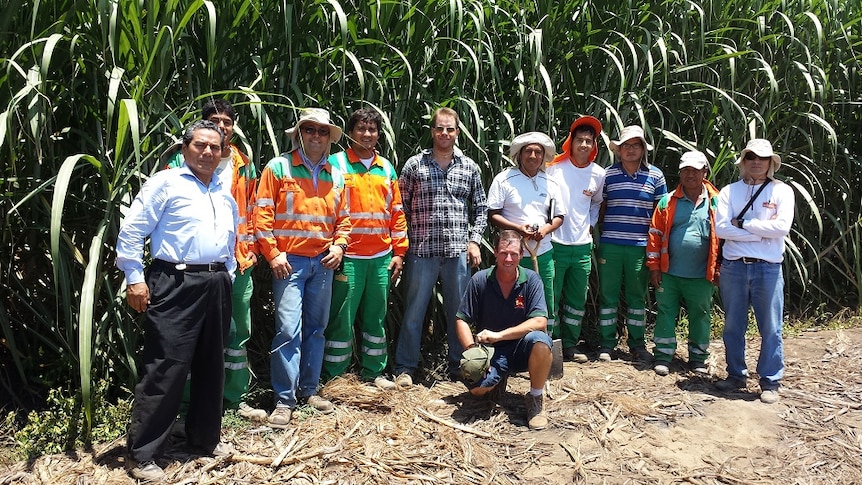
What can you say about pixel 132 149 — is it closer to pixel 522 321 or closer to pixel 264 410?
pixel 264 410

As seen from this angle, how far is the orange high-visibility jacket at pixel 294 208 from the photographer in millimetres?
3270

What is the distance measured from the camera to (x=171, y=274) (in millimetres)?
2721

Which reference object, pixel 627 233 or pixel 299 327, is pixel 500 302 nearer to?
pixel 299 327

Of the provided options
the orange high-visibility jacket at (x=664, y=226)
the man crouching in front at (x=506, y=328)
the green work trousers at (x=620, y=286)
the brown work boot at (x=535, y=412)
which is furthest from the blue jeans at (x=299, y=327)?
the orange high-visibility jacket at (x=664, y=226)

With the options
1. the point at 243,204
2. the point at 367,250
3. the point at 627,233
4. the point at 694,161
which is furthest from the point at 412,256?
the point at 694,161

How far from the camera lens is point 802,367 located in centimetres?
436

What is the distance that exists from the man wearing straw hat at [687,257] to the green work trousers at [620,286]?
0.34 feet

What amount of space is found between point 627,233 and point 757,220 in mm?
776

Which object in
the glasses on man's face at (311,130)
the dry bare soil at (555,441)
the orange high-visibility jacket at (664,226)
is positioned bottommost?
the dry bare soil at (555,441)

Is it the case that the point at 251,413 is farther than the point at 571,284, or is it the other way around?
the point at 571,284

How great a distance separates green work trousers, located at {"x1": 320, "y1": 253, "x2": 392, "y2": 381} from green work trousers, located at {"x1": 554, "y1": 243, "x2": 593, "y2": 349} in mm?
1126

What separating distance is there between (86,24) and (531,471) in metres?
2.58

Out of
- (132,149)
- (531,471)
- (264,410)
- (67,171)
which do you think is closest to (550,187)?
(531,471)

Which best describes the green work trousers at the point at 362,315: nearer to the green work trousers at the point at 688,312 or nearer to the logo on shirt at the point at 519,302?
the logo on shirt at the point at 519,302
